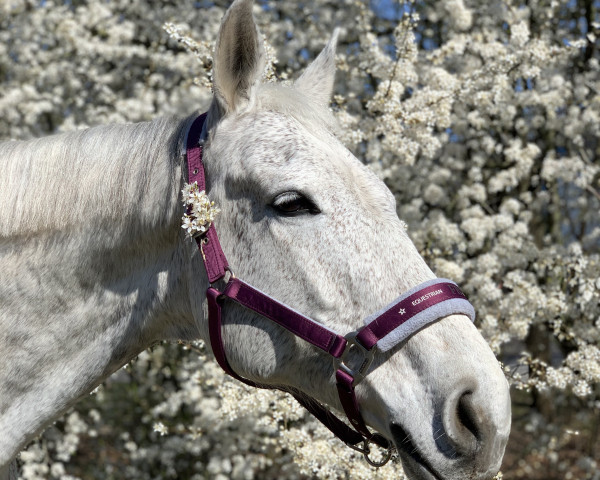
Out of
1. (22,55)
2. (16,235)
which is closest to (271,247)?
(16,235)

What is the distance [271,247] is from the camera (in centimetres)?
186

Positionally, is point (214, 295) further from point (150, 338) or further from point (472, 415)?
point (472, 415)

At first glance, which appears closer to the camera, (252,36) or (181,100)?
(252,36)

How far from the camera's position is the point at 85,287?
2.06m

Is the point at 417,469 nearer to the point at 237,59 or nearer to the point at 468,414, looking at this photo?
the point at 468,414

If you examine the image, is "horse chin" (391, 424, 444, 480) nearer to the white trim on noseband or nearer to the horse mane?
the white trim on noseband

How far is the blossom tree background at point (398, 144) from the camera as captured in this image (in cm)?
387

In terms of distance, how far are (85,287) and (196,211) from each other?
48 centimetres

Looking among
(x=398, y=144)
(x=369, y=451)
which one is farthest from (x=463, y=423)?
(x=398, y=144)

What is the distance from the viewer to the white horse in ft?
5.38

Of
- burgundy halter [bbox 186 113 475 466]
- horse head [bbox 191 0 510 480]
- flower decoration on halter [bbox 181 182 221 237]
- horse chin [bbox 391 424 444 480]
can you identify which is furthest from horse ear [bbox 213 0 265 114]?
horse chin [bbox 391 424 444 480]

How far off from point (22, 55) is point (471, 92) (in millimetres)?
4261

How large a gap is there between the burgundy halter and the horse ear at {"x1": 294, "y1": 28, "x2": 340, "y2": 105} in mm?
472

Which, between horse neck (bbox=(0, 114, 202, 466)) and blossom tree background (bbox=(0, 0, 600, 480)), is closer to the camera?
horse neck (bbox=(0, 114, 202, 466))
